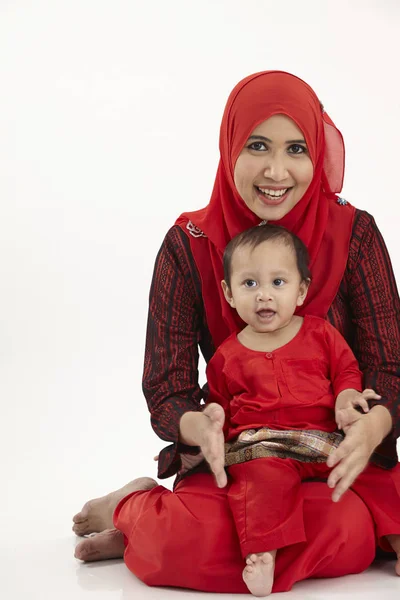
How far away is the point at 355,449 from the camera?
3.22m

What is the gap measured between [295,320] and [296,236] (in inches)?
9.1

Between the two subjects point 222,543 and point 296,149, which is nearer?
point 222,543

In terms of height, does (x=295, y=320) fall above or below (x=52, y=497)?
above

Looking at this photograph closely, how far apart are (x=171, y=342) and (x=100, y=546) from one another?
0.61 meters

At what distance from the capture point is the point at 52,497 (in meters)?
4.38

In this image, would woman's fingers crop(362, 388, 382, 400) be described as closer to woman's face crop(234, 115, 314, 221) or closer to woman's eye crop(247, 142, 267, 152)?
woman's face crop(234, 115, 314, 221)

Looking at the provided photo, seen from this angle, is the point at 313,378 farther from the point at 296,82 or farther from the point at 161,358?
the point at 296,82

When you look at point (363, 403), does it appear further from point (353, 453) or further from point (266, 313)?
point (266, 313)

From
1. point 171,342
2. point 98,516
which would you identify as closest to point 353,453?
point 171,342

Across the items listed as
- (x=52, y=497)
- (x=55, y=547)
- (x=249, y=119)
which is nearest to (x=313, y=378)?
(x=249, y=119)

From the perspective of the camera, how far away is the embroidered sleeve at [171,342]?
363cm

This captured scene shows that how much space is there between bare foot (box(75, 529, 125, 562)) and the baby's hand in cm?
75

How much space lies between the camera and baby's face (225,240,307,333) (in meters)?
3.45

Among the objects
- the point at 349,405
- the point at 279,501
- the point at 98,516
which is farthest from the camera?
the point at 98,516
